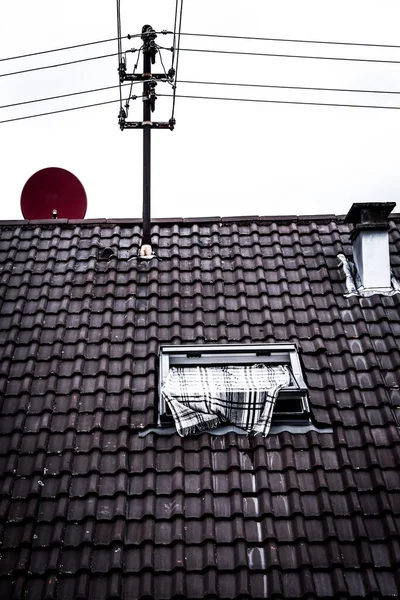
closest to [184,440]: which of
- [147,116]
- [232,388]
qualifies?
[232,388]

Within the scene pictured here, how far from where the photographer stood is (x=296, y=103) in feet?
34.7

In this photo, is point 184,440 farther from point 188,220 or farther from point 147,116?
point 147,116

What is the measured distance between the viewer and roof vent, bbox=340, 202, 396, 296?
8305mm

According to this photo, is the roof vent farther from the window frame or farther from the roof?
the window frame

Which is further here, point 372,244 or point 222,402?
point 372,244

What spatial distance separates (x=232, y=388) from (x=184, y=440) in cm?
67

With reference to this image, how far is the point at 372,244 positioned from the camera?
27.7 ft

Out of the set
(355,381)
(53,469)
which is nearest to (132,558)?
(53,469)

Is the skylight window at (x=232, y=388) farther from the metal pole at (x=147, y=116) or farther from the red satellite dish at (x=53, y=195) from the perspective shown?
the red satellite dish at (x=53, y=195)

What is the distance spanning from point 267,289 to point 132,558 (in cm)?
376

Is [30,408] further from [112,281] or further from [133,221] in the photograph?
[133,221]

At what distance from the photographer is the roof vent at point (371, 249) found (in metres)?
Result: 8.30

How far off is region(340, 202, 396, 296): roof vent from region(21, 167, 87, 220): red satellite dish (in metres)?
4.45

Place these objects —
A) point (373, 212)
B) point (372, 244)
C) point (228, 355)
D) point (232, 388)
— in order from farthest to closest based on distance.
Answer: point (373, 212)
point (372, 244)
point (228, 355)
point (232, 388)
